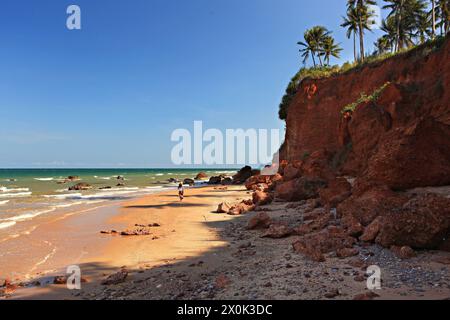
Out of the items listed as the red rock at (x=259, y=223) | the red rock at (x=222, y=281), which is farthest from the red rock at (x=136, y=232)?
the red rock at (x=222, y=281)

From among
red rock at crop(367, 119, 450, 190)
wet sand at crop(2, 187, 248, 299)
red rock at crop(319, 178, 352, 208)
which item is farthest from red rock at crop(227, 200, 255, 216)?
red rock at crop(367, 119, 450, 190)

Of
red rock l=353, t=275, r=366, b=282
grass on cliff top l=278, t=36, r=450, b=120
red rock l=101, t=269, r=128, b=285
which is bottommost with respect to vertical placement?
red rock l=101, t=269, r=128, b=285

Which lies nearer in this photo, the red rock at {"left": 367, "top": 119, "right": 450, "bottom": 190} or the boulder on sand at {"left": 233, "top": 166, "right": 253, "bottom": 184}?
the red rock at {"left": 367, "top": 119, "right": 450, "bottom": 190}

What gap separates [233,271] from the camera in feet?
23.2

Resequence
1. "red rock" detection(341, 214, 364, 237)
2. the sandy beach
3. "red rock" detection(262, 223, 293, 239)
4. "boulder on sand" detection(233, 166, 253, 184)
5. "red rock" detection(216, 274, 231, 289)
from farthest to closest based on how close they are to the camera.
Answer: "boulder on sand" detection(233, 166, 253, 184), "red rock" detection(262, 223, 293, 239), "red rock" detection(341, 214, 364, 237), "red rock" detection(216, 274, 231, 289), the sandy beach

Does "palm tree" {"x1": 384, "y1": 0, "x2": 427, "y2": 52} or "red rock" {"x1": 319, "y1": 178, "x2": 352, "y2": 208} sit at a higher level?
"palm tree" {"x1": 384, "y1": 0, "x2": 427, "y2": 52}

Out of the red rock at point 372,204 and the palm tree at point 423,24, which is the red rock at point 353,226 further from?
the palm tree at point 423,24

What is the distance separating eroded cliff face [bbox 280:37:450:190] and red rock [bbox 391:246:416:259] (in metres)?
4.08

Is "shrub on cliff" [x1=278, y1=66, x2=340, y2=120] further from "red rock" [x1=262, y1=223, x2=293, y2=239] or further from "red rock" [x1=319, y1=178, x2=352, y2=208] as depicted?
"red rock" [x1=262, y1=223, x2=293, y2=239]

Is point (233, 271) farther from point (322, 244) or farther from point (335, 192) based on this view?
point (335, 192)

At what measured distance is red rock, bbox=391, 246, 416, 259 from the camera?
6.73 meters

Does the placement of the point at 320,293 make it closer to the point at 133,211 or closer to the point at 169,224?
the point at 169,224

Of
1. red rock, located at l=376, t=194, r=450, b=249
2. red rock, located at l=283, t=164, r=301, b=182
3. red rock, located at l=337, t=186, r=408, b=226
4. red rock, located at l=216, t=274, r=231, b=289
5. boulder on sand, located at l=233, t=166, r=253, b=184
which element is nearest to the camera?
red rock, located at l=216, t=274, r=231, b=289
